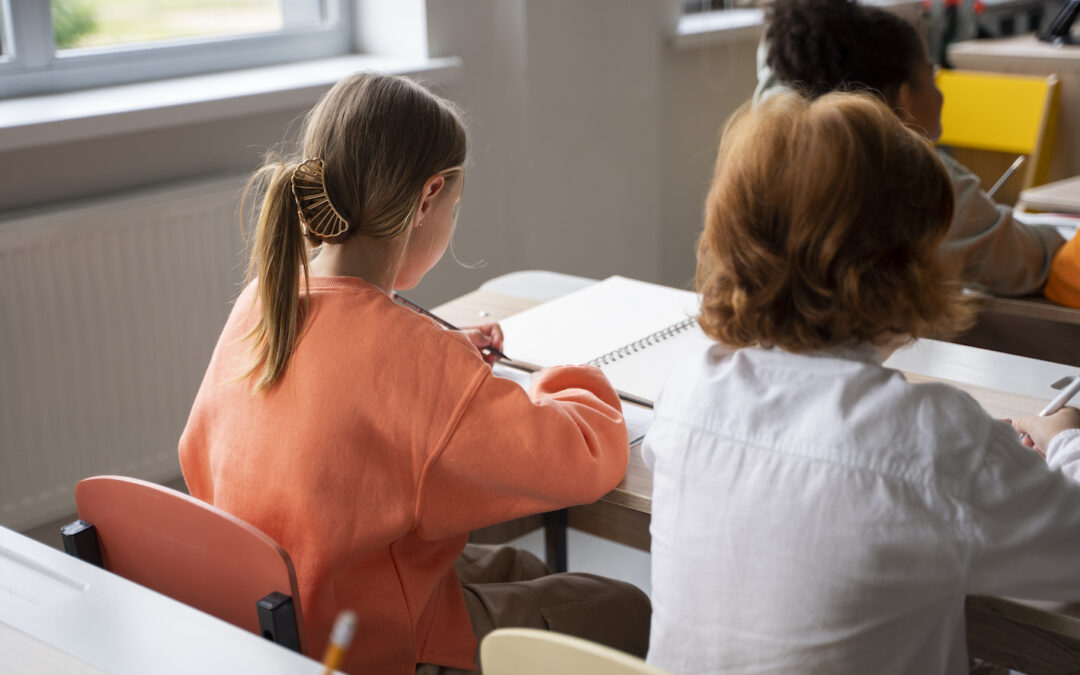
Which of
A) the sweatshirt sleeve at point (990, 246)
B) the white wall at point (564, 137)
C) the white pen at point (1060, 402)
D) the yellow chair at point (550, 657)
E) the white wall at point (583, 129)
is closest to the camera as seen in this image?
the yellow chair at point (550, 657)

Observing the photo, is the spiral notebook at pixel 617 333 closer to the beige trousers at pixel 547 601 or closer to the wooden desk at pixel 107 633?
the beige trousers at pixel 547 601

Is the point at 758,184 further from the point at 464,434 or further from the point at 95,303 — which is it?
the point at 95,303

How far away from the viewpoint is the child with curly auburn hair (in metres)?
0.84

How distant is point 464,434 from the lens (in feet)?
3.45

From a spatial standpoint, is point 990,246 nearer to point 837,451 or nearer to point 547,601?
point 547,601

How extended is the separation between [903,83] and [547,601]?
1.16m

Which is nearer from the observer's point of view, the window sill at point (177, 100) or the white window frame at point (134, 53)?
the window sill at point (177, 100)

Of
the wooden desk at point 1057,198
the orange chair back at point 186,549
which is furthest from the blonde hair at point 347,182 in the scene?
the wooden desk at point 1057,198

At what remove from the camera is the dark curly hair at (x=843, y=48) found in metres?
1.95

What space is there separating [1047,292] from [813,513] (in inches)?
51.6

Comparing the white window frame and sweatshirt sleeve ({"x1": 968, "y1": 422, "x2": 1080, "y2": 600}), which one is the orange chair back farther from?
the white window frame

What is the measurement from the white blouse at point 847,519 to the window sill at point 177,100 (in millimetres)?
1560

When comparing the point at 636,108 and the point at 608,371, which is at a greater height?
the point at 636,108

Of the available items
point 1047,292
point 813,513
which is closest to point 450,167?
point 813,513
